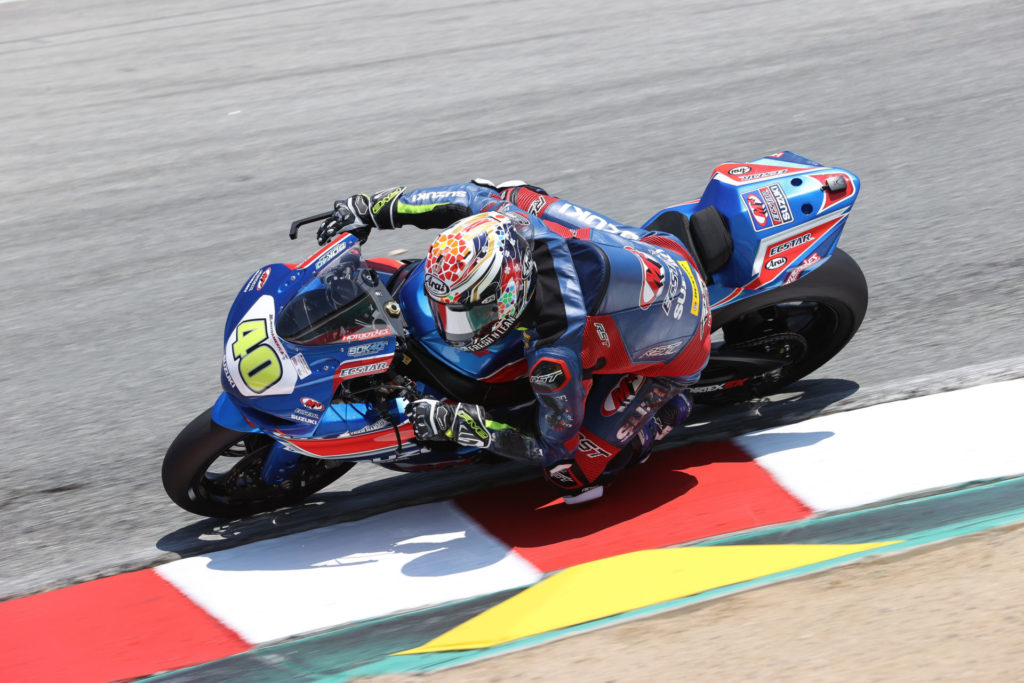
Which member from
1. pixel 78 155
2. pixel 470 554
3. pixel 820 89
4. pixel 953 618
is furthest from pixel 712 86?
pixel 953 618

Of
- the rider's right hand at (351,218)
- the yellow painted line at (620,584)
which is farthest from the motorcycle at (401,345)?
the yellow painted line at (620,584)

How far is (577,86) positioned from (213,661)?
6.09 m

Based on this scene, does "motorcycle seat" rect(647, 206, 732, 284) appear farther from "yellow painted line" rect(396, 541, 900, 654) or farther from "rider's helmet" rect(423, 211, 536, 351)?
"yellow painted line" rect(396, 541, 900, 654)

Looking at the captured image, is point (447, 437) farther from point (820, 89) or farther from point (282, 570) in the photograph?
point (820, 89)

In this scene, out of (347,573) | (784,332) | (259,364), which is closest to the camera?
(259,364)

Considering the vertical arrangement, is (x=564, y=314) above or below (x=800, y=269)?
above

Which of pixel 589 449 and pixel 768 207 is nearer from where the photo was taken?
pixel 589 449

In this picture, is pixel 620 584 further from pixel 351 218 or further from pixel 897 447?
pixel 351 218

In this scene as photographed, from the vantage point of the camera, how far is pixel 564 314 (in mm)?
3881

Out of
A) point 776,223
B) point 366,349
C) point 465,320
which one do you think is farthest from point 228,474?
point 776,223

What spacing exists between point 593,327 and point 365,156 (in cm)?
417

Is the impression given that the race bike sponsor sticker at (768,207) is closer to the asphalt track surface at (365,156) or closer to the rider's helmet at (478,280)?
the asphalt track surface at (365,156)

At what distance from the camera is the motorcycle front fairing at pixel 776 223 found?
4570 millimetres

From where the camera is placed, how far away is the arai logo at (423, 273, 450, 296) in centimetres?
366
